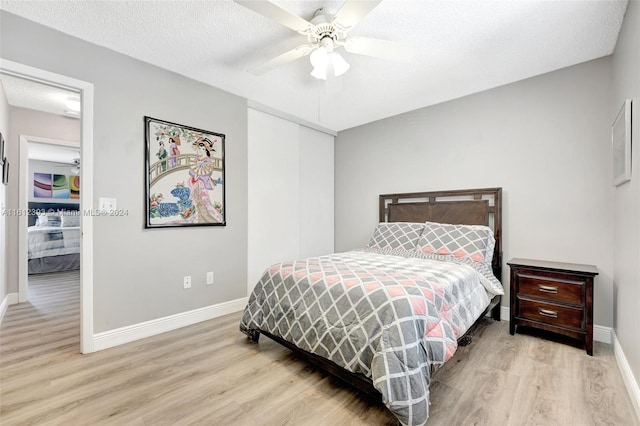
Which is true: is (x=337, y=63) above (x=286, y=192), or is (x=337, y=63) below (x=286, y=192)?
above

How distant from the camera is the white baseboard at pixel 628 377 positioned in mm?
1538

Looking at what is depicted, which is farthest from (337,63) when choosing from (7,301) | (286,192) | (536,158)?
(7,301)

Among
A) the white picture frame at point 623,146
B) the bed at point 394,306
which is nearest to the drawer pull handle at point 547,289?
the bed at point 394,306

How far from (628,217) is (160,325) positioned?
12.2ft

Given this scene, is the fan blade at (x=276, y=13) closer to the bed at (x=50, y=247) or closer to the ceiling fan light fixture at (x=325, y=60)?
the ceiling fan light fixture at (x=325, y=60)

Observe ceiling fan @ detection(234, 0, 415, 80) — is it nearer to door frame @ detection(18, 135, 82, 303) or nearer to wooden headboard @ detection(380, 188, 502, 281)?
wooden headboard @ detection(380, 188, 502, 281)

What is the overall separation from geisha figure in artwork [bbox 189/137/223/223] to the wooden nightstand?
2.96m

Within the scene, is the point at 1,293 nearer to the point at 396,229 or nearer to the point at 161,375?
the point at 161,375

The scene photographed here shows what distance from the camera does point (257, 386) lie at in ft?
5.86

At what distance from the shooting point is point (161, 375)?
6.26ft

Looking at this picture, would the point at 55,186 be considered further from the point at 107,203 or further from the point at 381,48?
the point at 381,48

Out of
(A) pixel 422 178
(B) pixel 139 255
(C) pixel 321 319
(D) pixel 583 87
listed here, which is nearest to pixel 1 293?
(B) pixel 139 255

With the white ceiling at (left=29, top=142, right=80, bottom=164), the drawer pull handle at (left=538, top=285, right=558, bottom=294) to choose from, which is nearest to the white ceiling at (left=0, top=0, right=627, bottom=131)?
the drawer pull handle at (left=538, top=285, right=558, bottom=294)

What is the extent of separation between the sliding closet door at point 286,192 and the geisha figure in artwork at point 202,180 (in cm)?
53
